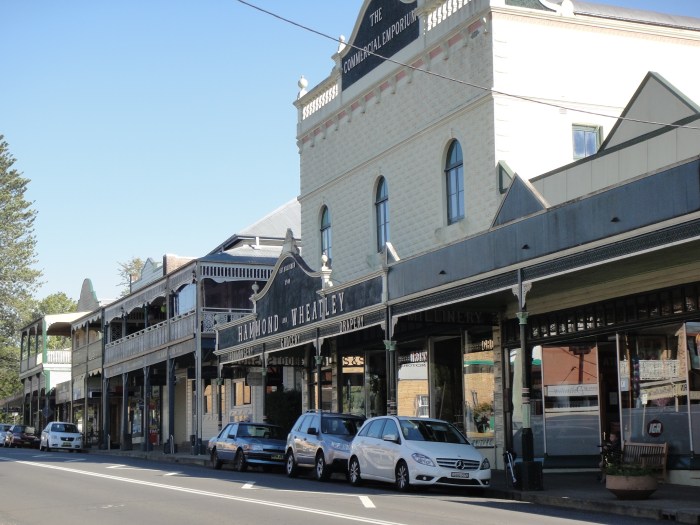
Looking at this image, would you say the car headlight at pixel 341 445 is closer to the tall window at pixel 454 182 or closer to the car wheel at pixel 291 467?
the car wheel at pixel 291 467

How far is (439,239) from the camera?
26672 millimetres

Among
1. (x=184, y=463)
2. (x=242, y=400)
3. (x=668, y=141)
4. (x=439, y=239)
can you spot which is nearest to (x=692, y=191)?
(x=668, y=141)

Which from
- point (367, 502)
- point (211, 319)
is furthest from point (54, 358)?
point (367, 502)

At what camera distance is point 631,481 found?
16359 mm

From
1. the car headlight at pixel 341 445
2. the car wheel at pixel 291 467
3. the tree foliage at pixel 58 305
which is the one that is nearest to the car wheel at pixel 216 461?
the car wheel at pixel 291 467

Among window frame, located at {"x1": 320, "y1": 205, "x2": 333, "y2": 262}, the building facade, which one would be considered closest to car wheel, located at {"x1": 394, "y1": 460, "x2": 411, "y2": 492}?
the building facade

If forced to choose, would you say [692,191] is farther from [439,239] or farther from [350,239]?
[350,239]

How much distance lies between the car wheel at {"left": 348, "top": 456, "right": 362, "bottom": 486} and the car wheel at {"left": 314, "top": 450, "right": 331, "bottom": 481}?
1.51m

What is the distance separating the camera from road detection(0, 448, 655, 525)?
1434cm

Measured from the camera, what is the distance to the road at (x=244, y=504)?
14344 mm

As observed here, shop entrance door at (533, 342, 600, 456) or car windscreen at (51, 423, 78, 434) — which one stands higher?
shop entrance door at (533, 342, 600, 456)

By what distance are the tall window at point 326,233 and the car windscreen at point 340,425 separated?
9.81 meters

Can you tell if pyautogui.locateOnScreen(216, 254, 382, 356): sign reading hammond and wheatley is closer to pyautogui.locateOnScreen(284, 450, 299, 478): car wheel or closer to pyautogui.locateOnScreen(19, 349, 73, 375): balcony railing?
Result: pyautogui.locateOnScreen(284, 450, 299, 478): car wheel

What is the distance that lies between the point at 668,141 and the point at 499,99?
5736mm
